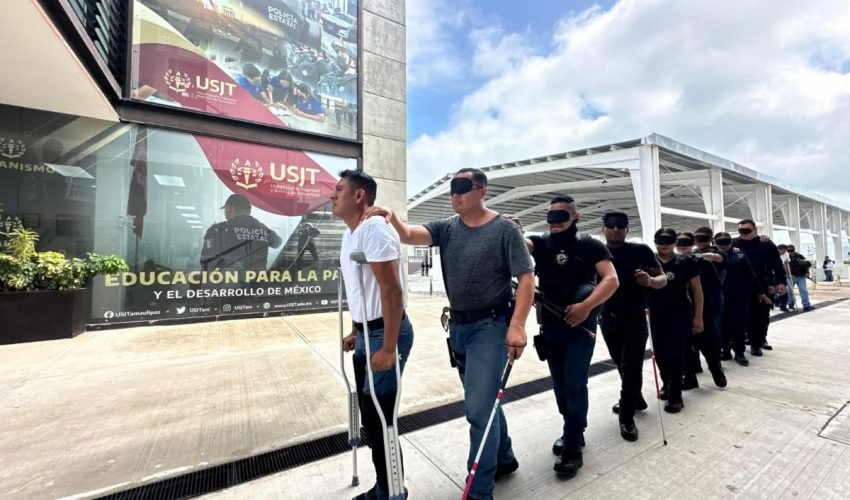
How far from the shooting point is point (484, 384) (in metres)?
1.88

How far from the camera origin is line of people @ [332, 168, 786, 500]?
1.81 metres

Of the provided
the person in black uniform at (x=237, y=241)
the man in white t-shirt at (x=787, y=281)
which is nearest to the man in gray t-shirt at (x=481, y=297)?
the person in black uniform at (x=237, y=241)

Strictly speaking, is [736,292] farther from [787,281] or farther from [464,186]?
[787,281]

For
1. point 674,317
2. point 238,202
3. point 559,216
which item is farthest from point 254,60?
point 674,317

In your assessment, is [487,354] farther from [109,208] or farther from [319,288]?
[109,208]

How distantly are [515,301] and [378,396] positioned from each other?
0.87 m

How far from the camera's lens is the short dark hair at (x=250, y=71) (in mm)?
8430

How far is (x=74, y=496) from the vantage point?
2.09 meters

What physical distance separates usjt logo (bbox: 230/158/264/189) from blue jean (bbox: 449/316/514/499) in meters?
7.90

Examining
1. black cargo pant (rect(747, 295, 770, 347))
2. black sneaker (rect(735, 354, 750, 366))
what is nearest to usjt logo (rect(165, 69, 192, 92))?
black sneaker (rect(735, 354, 750, 366))

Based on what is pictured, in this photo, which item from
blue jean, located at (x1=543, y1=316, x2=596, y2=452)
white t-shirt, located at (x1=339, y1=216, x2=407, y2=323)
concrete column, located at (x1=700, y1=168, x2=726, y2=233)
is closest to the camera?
white t-shirt, located at (x1=339, y1=216, x2=407, y2=323)

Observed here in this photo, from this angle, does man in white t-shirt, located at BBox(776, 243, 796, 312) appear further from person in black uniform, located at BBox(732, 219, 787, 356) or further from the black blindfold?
the black blindfold

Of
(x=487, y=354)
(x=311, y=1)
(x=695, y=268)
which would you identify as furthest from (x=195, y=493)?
(x=311, y=1)

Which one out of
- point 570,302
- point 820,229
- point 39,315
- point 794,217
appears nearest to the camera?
point 570,302
